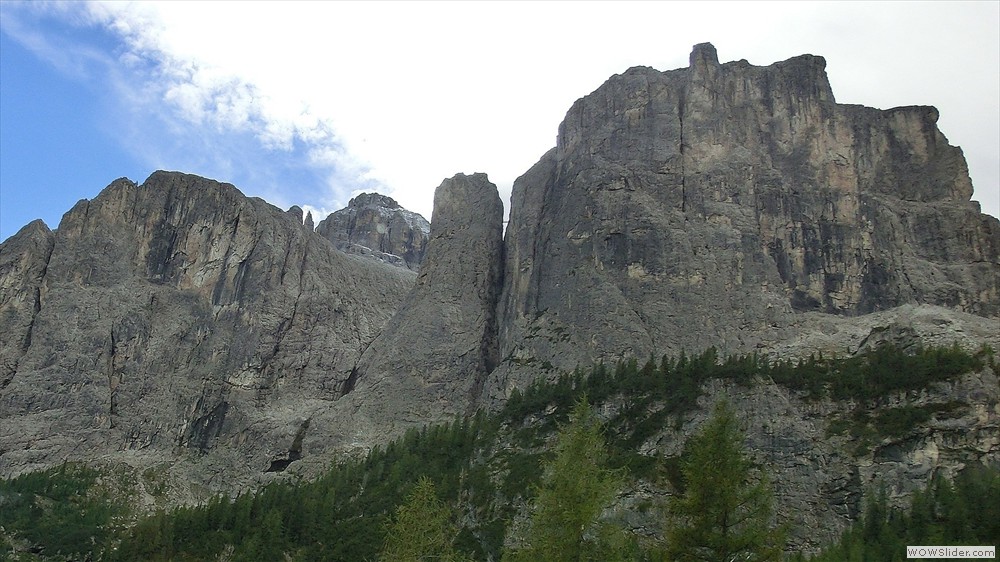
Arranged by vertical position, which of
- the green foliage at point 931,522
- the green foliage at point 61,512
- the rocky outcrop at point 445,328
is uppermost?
the rocky outcrop at point 445,328

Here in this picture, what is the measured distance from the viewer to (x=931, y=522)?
65312mm

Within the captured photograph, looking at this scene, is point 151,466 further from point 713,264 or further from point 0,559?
point 713,264

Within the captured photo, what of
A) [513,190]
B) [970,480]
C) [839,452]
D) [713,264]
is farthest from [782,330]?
[513,190]

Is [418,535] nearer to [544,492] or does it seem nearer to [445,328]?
[544,492]

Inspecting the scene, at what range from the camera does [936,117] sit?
140m

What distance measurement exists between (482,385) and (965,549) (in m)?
90.8

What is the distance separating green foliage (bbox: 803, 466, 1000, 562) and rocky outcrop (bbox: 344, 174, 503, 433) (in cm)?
7321

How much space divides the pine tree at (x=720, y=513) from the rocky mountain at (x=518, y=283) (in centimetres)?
7420

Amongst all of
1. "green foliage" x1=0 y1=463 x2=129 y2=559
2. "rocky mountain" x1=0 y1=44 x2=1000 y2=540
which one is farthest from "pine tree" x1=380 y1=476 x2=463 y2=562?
"green foliage" x1=0 y1=463 x2=129 y2=559

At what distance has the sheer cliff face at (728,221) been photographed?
11900 centimetres

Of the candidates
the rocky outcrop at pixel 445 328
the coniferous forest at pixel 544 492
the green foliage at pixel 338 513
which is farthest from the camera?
the rocky outcrop at pixel 445 328

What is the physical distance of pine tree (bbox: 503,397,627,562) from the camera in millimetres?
31500

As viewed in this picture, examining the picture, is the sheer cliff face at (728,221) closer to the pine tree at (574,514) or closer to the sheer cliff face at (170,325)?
the sheer cliff face at (170,325)

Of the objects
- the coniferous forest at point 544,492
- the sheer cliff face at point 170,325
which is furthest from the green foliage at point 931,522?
the sheer cliff face at point 170,325
